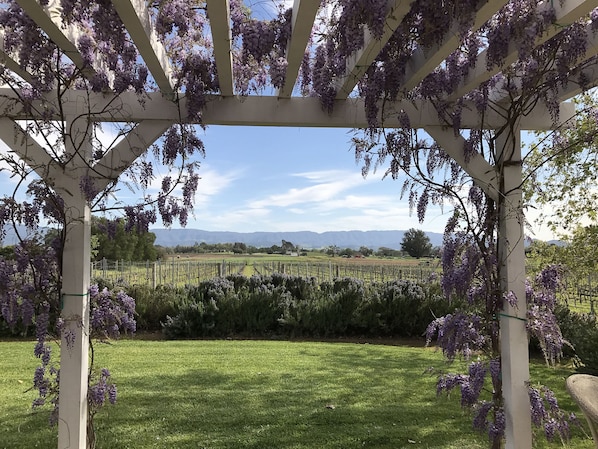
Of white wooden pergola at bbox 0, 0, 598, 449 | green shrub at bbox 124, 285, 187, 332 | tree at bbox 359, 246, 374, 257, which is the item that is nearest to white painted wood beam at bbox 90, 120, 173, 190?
white wooden pergola at bbox 0, 0, 598, 449

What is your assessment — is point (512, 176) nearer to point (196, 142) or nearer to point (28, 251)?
point (196, 142)

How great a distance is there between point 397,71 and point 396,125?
15.2 inches

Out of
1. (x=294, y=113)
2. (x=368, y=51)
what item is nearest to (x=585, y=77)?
(x=368, y=51)

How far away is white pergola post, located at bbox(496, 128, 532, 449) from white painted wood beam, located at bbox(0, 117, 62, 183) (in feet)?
8.79

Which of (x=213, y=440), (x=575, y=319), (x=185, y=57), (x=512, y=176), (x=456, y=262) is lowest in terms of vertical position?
(x=213, y=440)

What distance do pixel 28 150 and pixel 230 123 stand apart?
3.78ft

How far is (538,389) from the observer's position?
2.62 m

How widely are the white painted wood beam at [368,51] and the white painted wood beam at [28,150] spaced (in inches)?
67.3

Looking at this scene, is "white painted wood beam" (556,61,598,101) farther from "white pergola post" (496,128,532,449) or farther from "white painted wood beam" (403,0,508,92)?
"white painted wood beam" (403,0,508,92)

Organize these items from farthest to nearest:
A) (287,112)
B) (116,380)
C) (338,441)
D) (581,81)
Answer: (116,380)
(338,441)
(287,112)
(581,81)

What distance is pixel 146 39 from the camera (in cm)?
195

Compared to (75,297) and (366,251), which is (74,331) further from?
(366,251)

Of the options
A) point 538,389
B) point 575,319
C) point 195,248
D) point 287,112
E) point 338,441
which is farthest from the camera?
point 195,248

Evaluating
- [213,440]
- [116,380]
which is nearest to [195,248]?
[116,380]
